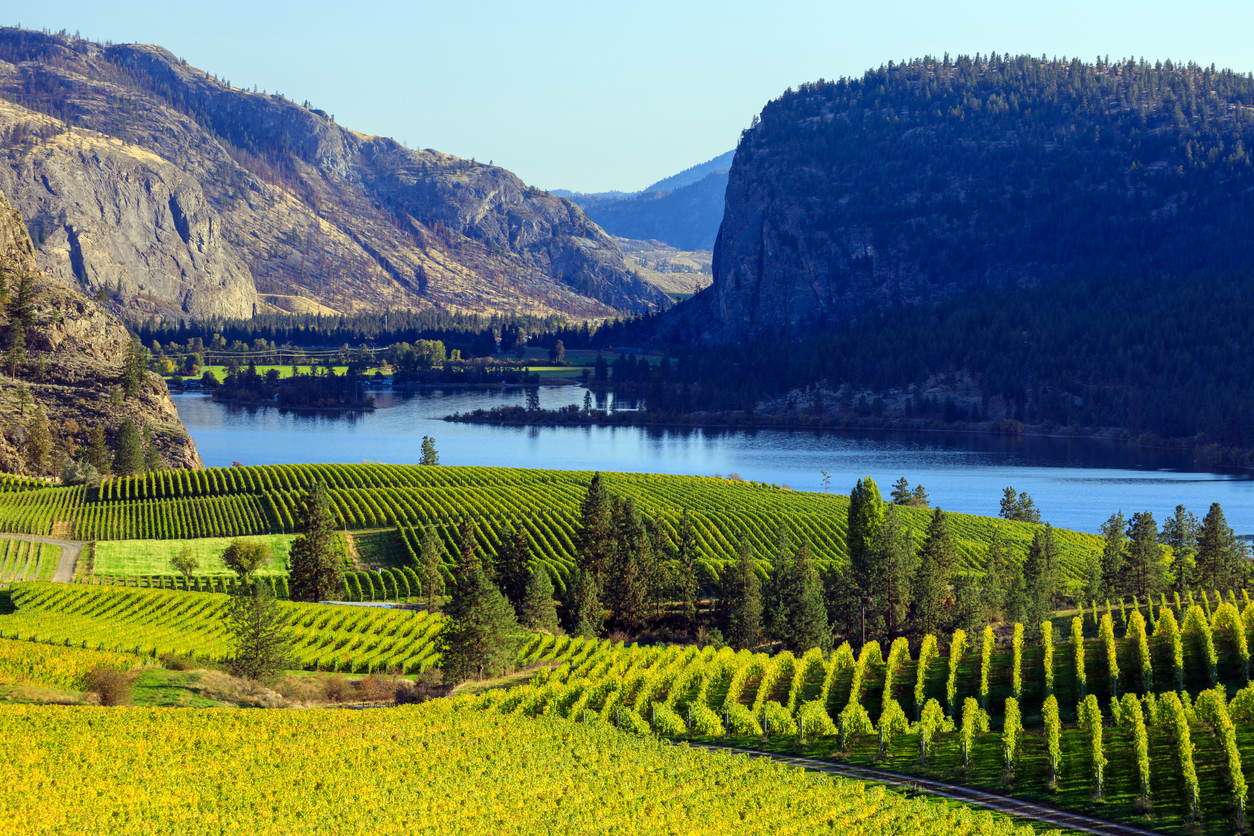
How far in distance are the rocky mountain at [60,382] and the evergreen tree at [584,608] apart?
87663mm

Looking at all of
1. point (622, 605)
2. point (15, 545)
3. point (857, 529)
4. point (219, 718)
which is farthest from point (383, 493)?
point (219, 718)

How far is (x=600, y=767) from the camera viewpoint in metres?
32.8

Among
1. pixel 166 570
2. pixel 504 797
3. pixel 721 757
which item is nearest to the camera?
pixel 504 797

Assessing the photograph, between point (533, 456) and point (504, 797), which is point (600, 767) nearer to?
point (504, 797)

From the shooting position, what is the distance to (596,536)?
81.8 meters

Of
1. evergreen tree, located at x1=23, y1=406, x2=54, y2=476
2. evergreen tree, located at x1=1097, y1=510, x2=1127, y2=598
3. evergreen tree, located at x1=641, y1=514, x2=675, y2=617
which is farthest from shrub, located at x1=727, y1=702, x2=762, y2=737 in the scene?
evergreen tree, located at x1=23, y1=406, x2=54, y2=476

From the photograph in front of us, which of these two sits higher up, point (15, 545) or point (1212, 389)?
point (1212, 389)

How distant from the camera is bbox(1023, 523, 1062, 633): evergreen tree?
65.1 metres

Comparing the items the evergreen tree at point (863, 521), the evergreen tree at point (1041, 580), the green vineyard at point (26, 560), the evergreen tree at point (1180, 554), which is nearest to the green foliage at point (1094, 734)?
the evergreen tree at point (1041, 580)

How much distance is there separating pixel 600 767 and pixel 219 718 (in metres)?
14.4

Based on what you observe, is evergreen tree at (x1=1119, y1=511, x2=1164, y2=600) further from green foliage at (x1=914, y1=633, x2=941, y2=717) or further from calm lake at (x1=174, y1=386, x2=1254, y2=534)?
calm lake at (x1=174, y1=386, x2=1254, y2=534)

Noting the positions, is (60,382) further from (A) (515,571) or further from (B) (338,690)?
(B) (338,690)

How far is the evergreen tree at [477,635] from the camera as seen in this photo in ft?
174

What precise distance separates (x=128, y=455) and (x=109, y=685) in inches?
3525
